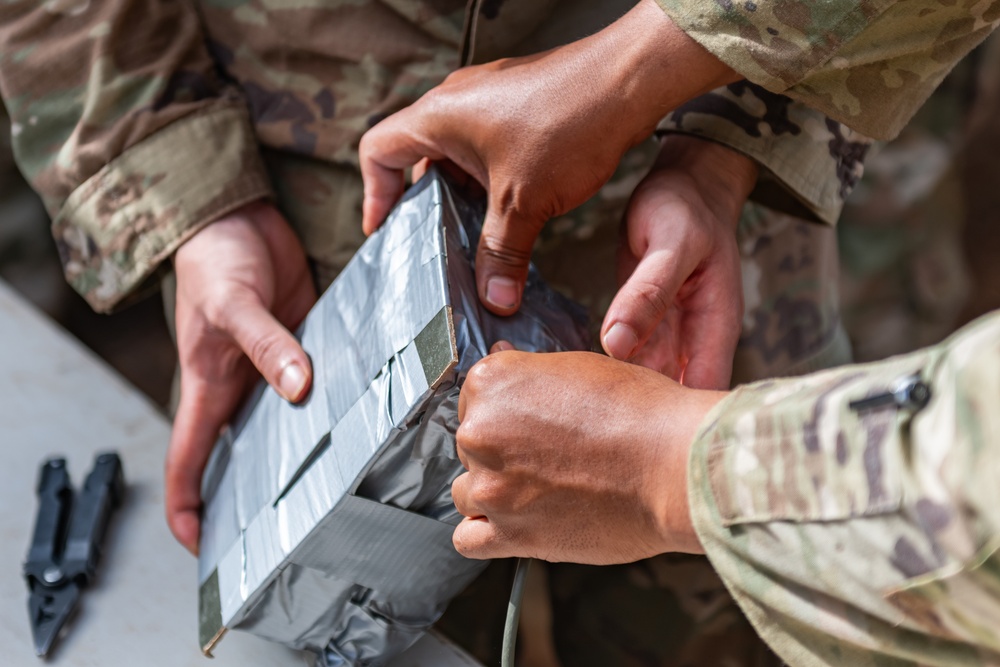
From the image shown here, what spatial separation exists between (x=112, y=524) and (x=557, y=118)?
0.49 meters

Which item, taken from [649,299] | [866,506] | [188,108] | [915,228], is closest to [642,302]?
[649,299]

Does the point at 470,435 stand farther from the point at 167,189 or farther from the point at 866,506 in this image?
the point at 167,189

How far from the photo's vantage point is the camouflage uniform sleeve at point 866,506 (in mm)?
360

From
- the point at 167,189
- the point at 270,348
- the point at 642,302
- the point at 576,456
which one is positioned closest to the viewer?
the point at 576,456

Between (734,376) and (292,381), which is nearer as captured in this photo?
(292,381)

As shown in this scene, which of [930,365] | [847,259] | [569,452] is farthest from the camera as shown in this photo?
[847,259]

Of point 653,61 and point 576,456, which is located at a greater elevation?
point 653,61

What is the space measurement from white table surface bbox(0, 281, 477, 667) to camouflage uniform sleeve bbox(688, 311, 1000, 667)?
0.32 m

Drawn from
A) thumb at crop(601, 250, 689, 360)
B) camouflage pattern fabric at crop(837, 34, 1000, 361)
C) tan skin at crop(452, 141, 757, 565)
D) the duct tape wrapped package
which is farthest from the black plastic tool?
camouflage pattern fabric at crop(837, 34, 1000, 361)

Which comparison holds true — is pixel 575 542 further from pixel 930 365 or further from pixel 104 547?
pixel 104 547

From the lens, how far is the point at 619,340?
1.89 ft

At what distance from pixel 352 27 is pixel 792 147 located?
1.16 ft

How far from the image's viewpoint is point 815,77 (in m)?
0.62

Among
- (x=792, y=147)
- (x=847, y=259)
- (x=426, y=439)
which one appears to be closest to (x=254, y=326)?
(x=426, y=439)
